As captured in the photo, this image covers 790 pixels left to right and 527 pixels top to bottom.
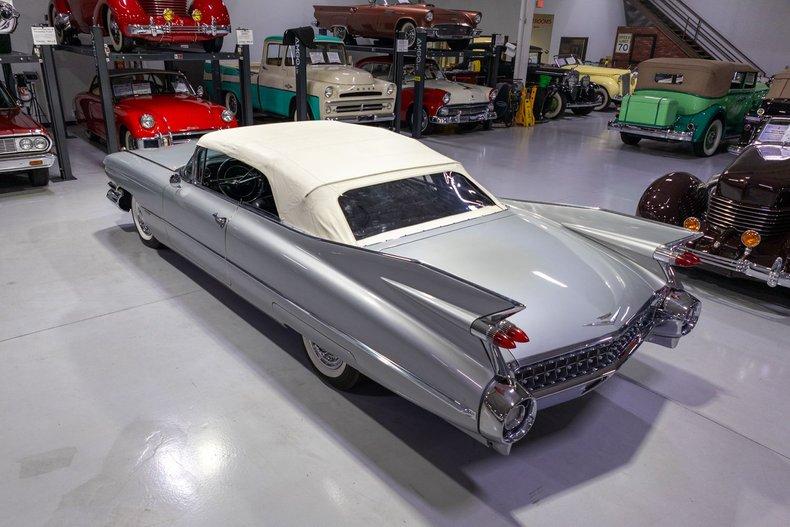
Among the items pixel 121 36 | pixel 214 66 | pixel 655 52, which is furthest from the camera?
pixel 655 52

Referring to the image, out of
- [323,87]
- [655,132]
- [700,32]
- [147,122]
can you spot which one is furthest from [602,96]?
[147,122]

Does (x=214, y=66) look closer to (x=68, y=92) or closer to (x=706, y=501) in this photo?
(x=68, y=92)

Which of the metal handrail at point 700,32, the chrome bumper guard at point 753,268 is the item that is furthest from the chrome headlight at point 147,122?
the metal handrail at point 700,32

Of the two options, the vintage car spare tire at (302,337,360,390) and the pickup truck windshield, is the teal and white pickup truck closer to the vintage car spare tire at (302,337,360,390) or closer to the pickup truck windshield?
the pickup truck windshield

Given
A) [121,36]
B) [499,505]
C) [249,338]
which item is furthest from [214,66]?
[499,505]

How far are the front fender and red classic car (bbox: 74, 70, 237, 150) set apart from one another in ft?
18.0

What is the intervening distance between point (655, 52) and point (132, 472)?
23.1 metres

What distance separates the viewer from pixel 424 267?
2.50m

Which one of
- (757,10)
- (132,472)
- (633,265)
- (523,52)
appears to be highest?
(757,10)

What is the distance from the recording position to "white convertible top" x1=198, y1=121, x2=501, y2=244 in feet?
10.2

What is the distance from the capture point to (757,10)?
63.0ft

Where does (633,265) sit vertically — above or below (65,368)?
above

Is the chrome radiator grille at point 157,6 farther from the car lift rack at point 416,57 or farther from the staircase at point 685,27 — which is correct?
the staircase at point 685,27

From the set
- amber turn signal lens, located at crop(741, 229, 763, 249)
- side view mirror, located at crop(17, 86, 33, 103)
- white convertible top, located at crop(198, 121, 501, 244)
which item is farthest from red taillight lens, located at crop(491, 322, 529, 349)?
side view mirror, located at crop(17, 86, 33, 103)
